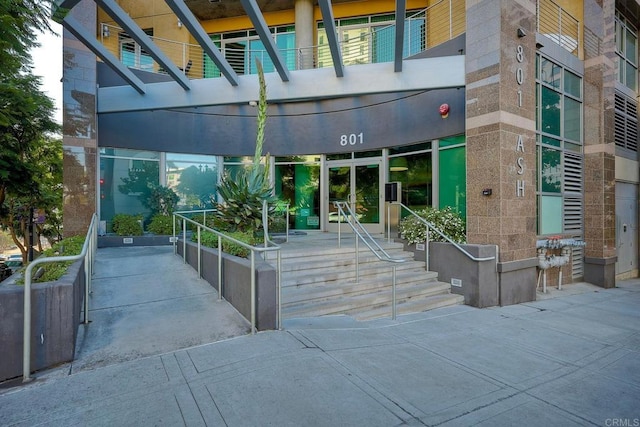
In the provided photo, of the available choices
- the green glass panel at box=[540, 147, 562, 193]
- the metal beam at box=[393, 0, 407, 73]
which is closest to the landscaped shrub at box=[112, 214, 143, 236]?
the metal beam at box=[393, 0, 407, 73]

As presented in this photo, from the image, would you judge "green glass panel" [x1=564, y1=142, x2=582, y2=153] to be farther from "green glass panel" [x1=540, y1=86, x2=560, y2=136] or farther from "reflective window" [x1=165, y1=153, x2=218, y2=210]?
"reflective window" [x1=165, y1=153, x2=218, y2=210]

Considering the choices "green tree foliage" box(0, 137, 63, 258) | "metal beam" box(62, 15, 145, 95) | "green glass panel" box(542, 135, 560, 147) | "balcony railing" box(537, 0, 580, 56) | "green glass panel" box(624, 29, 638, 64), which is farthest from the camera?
"green tree foliage" box(0, 137, 63, 258)

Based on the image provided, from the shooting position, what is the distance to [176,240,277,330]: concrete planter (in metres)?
4.34

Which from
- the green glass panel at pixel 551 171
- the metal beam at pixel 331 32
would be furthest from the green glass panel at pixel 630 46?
the metal beam at pixel 331 32

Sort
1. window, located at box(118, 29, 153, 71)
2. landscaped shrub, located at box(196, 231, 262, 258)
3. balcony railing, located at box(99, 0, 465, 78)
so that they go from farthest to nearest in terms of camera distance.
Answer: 1. window, located at box(118, 29, 153, 71)
2. balcony railing, located at box(99, 0, 465, 78)
3. landscaped shrub, located at box(196, 231, 262, 258)

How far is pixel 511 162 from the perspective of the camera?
704 centimetres

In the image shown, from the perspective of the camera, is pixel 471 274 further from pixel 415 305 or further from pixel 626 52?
pixel 626 52

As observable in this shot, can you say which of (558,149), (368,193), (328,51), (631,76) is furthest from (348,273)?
(631,76)

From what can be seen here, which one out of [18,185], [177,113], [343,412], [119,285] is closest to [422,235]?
[343,412]

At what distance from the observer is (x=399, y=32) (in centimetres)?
745

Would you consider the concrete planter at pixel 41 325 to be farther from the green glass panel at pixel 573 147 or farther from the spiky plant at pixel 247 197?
the green glass panel at pixel 573 147

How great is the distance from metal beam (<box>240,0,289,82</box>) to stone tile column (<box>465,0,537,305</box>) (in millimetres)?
4466

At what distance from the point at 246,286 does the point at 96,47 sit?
8125 mm

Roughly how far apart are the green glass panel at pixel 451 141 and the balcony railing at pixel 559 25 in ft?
11.5
